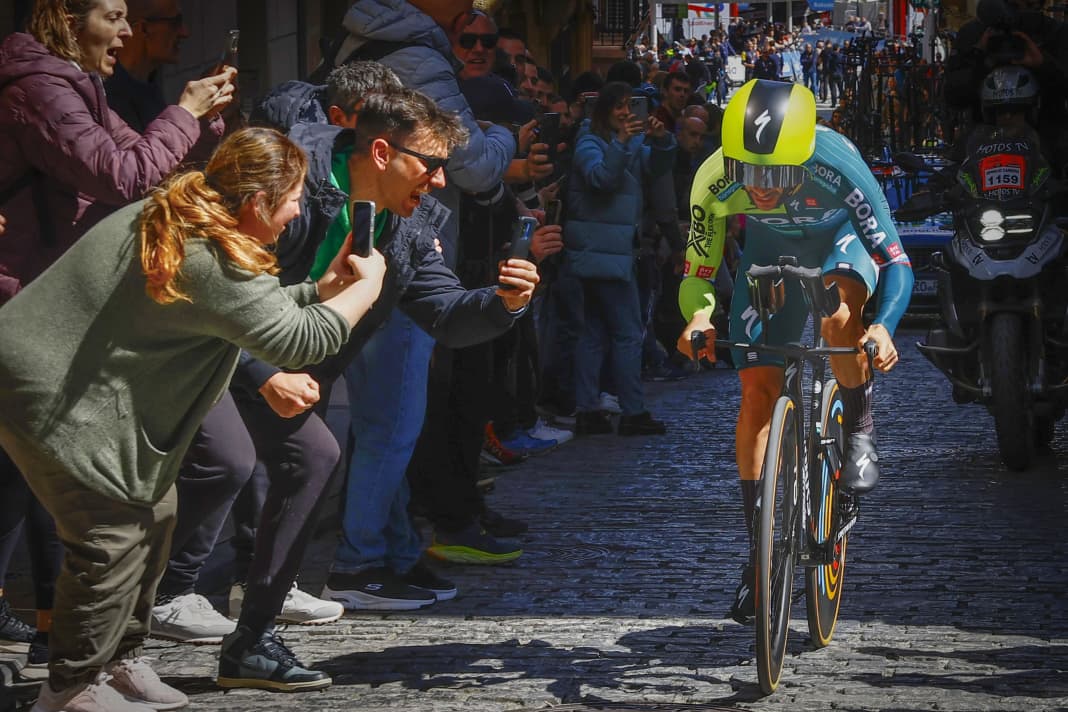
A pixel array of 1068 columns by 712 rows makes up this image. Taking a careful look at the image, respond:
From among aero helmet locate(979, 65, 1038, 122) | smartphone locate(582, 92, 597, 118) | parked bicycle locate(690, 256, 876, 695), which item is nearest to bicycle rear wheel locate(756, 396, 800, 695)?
parked bicycle locate(690, 256, 876, 695)

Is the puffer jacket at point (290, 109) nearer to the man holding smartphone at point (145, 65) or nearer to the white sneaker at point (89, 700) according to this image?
the man holding smartphone at point (145, 65)

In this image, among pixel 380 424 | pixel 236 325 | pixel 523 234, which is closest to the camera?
pixel 236 325

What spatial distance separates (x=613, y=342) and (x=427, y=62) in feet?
14.7

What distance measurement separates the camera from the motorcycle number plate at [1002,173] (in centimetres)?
988

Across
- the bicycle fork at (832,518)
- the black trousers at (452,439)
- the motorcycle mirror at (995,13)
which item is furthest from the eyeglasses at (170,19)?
the motorcycle mirror at (995,13)

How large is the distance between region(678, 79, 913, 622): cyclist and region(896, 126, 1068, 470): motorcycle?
332cm

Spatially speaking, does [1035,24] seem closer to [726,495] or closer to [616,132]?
[616,132]

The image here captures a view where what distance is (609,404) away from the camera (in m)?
11.8

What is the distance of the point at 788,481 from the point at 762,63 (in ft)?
187

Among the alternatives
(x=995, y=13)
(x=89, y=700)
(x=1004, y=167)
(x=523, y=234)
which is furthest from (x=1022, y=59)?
(x=89, y=700)

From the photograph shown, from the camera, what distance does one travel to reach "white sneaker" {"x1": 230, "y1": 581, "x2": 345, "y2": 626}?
6.49 m

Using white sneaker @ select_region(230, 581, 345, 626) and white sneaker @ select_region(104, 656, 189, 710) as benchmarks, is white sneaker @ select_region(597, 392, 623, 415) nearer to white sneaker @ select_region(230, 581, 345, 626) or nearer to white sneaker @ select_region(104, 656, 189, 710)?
Result: white sneaker @ select_region(230, 581, 345, 626)

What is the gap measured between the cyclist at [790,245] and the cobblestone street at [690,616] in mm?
478

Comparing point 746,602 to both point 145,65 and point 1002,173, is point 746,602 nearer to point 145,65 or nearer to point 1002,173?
point 145,65
